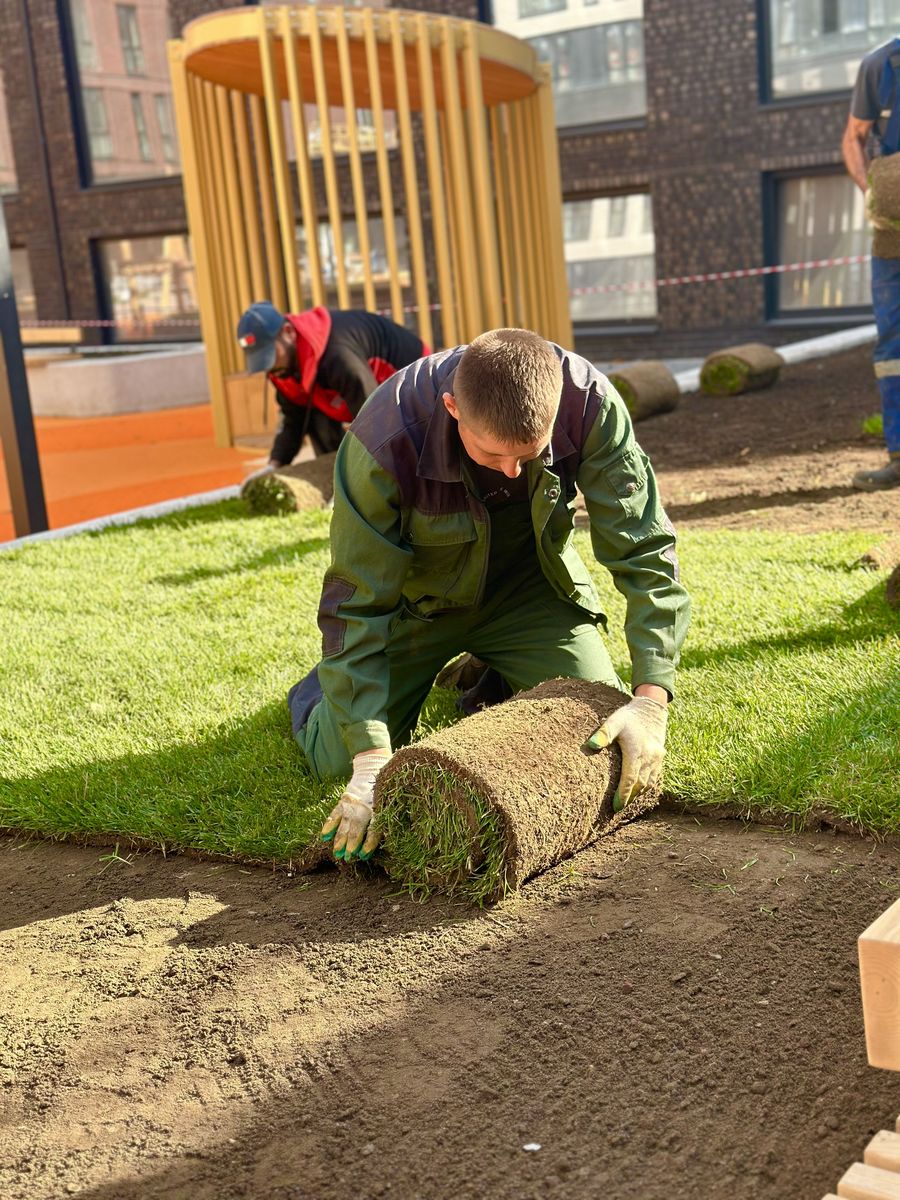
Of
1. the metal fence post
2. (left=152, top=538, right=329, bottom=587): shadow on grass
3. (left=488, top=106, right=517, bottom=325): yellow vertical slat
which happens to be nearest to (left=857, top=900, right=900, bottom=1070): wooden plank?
(left=152, top=538, right=329, bottom=587): shadow on grass

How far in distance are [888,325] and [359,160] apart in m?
4.13

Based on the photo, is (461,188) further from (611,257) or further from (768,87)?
(611,257)

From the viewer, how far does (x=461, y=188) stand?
9.17 metres

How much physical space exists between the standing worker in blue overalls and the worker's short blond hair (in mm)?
3796

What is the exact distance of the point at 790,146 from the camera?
48.5 ft

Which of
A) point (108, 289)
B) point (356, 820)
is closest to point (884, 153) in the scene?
point (356, 820)

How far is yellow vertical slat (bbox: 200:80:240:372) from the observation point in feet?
31.8

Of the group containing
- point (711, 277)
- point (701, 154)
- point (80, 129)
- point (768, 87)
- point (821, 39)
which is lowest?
point (711, 277)

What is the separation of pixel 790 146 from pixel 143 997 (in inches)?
566

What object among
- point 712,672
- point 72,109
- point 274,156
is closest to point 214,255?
point 274,156

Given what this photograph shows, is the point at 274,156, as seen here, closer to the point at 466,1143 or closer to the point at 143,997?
the point at 143,997

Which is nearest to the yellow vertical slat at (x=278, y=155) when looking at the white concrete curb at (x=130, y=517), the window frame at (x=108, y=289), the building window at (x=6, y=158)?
the white concrete curb at (x=130, y=517)

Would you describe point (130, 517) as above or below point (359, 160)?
below

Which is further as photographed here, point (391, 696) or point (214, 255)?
point (214, 255)
